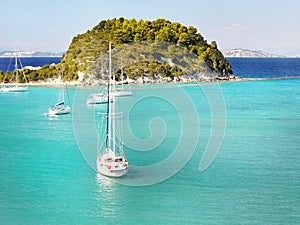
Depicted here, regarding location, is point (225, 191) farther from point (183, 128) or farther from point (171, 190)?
point (183, 128)

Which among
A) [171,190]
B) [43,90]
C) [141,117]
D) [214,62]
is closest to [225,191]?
[171,190]

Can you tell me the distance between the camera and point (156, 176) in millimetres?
16109

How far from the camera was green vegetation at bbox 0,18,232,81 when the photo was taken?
169ft

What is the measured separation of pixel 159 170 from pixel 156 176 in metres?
0.72

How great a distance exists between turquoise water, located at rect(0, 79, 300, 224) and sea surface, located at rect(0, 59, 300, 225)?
3 centimetres

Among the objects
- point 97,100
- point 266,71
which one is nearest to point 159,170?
point 97,100

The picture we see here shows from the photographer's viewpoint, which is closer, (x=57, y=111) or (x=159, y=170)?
(x=159, y=170)

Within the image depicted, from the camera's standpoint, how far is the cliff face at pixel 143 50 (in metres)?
51.7

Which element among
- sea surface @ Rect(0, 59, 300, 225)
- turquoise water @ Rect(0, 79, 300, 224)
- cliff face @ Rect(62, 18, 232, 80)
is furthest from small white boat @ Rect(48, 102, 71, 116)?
cliff face @ Rect(62, 18, 232, 80)

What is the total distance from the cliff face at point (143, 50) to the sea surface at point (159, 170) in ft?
70.3

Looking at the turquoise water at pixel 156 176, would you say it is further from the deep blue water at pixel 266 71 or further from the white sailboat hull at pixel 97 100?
the deep blue water at pixel 266 71

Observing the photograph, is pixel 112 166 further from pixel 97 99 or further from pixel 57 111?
pixel 97 99

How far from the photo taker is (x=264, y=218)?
12766mm

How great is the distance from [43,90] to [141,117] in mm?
20872
